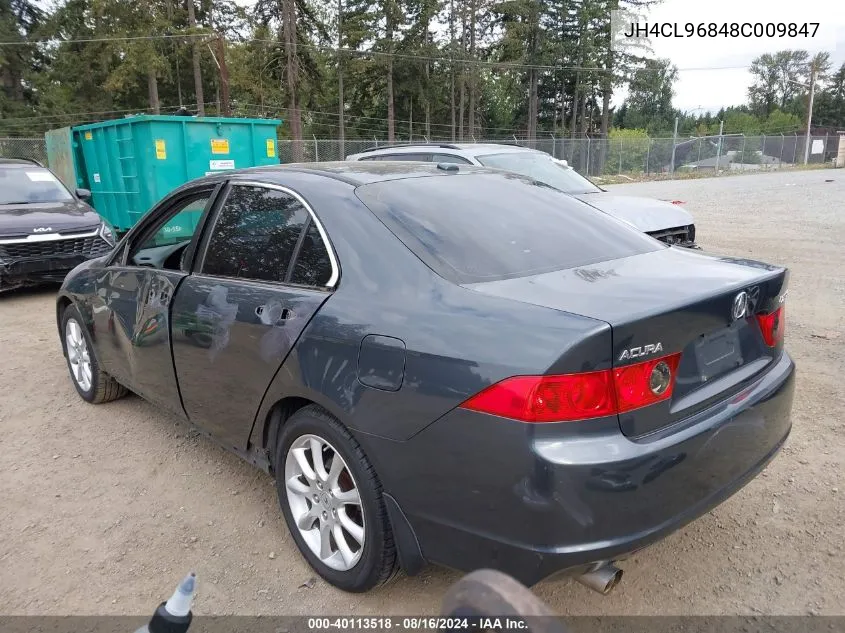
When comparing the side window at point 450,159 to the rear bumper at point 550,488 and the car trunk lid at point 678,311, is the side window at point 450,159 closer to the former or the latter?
the car trunk lid at point 678,311

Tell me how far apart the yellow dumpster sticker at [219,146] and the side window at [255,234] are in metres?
7.93

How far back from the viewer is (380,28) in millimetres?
46094

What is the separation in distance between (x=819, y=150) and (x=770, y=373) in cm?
5604

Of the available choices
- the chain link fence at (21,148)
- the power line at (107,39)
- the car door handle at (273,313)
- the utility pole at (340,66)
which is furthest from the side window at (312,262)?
the utility pole at (340,66)

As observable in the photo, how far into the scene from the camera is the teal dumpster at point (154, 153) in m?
9.99

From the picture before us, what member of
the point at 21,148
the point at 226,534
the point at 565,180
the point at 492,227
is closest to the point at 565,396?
the point at 492,227

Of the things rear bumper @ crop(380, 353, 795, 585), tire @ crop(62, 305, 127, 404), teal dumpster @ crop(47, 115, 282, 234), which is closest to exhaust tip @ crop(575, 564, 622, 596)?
rear bumper @ crop(380, 353, 795, 585)

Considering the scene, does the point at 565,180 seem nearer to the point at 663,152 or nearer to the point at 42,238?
the point at 42,238

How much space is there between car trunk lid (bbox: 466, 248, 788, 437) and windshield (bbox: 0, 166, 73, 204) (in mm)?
8634

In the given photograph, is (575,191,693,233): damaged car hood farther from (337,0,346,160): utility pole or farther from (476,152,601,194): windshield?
(337,0,346,160): utility pole

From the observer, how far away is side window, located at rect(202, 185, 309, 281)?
2777mm

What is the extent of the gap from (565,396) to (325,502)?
1169 millimetres

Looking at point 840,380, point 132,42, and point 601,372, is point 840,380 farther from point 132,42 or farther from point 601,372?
point 132,42

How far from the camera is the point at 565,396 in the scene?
6.11ft
